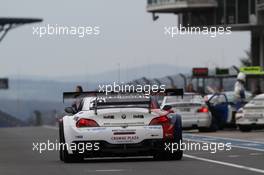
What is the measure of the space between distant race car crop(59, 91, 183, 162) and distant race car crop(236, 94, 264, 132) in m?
15.8

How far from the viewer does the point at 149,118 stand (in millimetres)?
19344

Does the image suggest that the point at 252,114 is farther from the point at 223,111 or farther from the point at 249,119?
the point at 223,111

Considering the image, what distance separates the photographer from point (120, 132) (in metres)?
19.2

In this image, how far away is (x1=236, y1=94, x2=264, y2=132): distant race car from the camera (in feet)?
115

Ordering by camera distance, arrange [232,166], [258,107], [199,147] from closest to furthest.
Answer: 1. [232,166]
2. [199,147]
3. [258,107]

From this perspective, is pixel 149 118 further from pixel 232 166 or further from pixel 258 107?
pixel 258 107

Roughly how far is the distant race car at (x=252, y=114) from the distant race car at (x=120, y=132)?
1575 centimetres

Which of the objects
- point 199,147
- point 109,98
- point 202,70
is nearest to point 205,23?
point 202,70

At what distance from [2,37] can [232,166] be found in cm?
7993

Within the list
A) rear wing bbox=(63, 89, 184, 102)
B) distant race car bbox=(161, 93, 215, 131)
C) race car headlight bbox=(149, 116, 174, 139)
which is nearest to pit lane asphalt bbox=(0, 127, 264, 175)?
race car headlight bbox=(149, 116, 174, 139)

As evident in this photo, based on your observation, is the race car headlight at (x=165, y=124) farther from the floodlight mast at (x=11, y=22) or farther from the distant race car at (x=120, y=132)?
the floodlight mast at (x=11, y=22)

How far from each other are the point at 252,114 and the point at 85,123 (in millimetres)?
16608

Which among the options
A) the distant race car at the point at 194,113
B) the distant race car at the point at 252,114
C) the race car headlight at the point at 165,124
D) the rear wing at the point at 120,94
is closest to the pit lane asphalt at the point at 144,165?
the race car headlight at the point at 165,124

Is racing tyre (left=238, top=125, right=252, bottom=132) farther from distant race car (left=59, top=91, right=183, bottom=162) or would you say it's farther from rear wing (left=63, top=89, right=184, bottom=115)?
distant race car (left=59, top=91, right=183, bottom=162)
